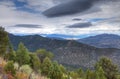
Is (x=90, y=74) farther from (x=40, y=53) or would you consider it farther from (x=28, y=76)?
(x=28, y=76)

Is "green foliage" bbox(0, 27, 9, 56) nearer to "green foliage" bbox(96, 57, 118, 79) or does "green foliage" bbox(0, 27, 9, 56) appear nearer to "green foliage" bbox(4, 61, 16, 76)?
"green foliage" bbox(96, 57, 118, 79)

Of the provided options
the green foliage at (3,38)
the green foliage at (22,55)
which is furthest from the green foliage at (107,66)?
the green foliage at (3,38)

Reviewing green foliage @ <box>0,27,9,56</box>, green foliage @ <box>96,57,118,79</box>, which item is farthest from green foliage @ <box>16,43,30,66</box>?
green foliage @ <box>96,57,118,79</box>

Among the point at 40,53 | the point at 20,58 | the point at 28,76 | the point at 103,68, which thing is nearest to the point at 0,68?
the point at 28,76

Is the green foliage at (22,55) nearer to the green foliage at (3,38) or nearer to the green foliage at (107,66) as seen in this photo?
the green foliage at (3,38)

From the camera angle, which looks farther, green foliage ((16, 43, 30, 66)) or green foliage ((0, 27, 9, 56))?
green foliage ((16, 43, 30, 66))

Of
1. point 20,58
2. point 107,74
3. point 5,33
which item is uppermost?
point 5,33

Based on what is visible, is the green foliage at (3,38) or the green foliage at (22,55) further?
the green foliage at (22,55)

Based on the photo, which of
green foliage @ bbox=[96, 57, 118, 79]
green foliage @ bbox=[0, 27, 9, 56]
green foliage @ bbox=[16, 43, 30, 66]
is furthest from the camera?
green foliage @ bbox=[96, 57, 118, 79]

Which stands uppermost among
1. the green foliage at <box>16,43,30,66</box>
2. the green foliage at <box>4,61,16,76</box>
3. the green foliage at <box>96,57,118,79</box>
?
the green foliage at <box>4,61,16,76</box>

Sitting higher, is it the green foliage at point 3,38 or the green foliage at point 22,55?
the green foliage at point 3,38

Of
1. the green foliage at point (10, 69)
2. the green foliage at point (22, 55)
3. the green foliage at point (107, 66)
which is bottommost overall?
the green foliage at point (107, 66)

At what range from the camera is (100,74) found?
6962 centimetres

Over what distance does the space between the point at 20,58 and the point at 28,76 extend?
56009mm
